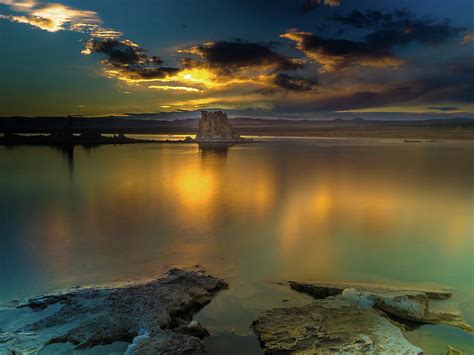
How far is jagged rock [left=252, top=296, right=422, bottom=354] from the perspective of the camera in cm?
308

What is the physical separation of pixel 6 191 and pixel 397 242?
1176cm

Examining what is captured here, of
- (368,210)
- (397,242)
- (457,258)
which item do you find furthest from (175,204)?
(457,258)

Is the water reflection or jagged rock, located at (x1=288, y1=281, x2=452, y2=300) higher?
the water reflection

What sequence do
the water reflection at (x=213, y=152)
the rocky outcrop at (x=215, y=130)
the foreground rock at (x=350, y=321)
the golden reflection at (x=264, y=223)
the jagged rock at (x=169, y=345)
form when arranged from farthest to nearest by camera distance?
the rocky outcrop at (x=215, y=130) < the water reflection at (x=213, y=152) < the golden reflection at (x=264, y=223) < the foreground rock at (x=350, y=321) < the jagged rock at (x=169, y=345)

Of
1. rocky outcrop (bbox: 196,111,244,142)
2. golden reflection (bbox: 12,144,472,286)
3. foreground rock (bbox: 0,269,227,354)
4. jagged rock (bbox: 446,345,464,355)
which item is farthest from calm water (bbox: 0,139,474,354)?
rocky outcrop (bbox: 196,111,244,142)

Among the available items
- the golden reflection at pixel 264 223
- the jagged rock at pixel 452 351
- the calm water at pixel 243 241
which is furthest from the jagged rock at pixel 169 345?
the golden reflection at pixel 264 223

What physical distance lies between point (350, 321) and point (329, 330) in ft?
0.94

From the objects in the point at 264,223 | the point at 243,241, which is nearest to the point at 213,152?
the point at 264,223

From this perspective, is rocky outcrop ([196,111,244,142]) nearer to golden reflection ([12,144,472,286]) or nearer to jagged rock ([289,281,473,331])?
golden reflection ([12,144,472,286])

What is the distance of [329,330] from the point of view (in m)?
3.31

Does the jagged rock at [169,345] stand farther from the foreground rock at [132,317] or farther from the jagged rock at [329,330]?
the jagged rock at [329,330]

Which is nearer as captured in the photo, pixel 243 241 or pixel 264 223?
pixel 243 241

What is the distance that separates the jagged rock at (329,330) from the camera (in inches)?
121

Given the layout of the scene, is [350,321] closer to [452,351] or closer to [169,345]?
[452,351]
